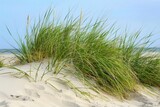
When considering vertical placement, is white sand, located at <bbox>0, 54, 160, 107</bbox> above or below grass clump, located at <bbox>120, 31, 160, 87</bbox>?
below

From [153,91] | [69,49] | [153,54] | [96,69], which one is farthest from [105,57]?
[153,54]

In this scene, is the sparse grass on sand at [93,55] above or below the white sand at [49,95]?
above

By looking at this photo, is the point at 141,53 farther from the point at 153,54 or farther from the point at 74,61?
the point at 74,61
